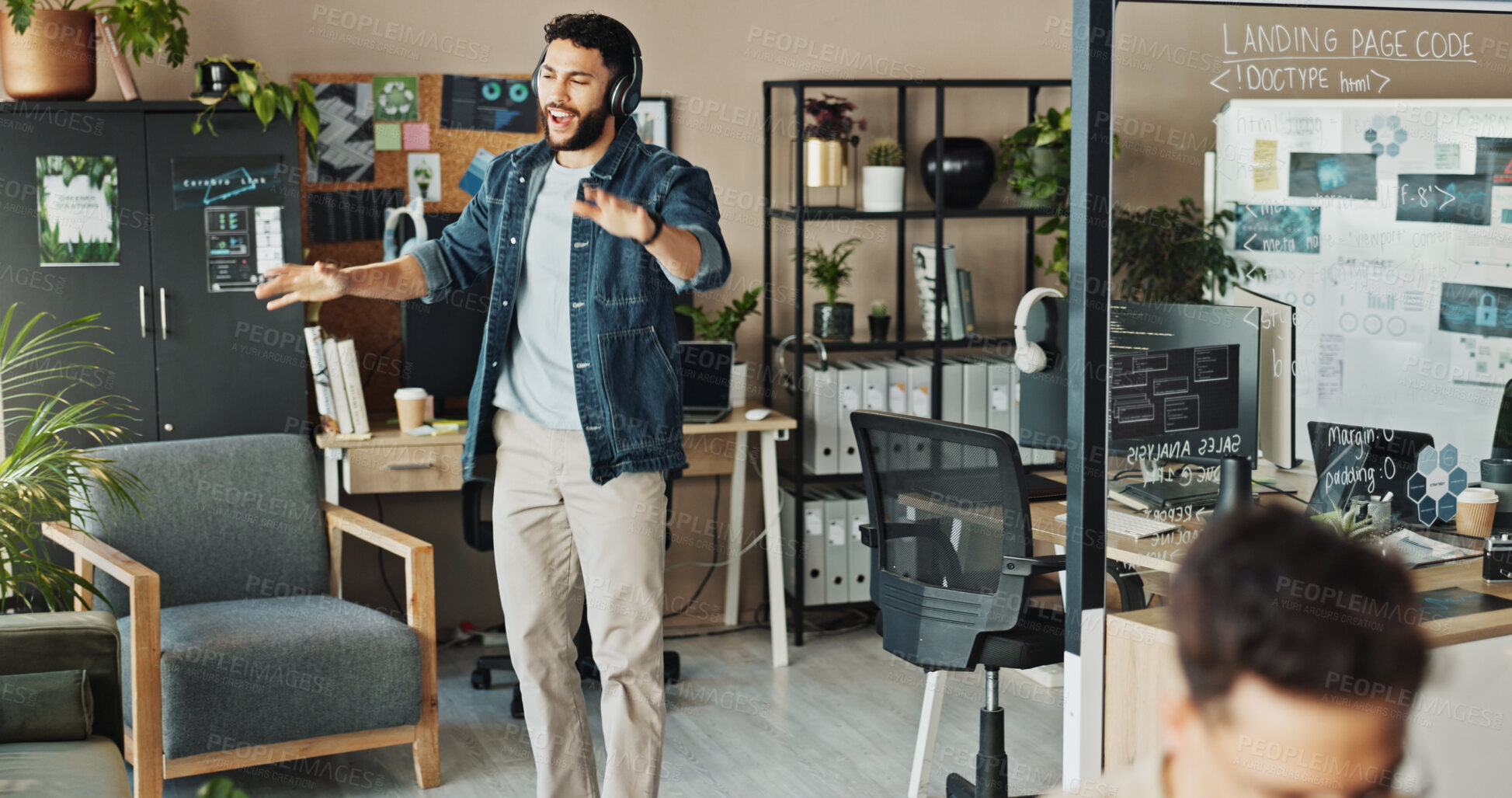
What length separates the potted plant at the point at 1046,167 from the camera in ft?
13.6

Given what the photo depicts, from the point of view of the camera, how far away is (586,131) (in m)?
2.35

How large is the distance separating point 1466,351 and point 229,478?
107 inches

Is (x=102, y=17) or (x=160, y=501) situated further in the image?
(x=102, y=17)

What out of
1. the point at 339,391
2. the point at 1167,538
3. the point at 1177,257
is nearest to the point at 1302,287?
the point at 1177,257

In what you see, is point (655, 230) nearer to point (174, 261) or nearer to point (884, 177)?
point (174, 261)

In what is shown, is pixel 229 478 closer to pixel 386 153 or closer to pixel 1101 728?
pixel 386 153

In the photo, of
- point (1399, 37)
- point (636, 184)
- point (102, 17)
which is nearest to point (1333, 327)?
point (1399, 37)

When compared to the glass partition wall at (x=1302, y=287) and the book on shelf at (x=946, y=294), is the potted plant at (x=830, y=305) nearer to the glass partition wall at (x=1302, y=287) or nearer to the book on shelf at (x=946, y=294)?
the book on shelf at (x=946, y=294)

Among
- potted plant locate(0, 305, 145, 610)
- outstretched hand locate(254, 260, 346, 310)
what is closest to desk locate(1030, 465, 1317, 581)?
outstretched hand locate(254, 260, 346, 310)

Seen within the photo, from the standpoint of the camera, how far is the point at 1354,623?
72 cm

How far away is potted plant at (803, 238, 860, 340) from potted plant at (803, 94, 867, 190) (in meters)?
0.24

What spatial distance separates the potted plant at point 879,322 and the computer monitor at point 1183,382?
171cm

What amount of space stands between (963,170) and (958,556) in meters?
1.92

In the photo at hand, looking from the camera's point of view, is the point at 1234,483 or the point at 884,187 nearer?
the point at 1234,483
